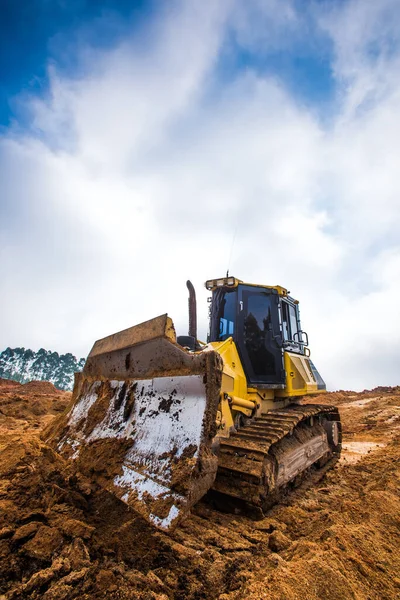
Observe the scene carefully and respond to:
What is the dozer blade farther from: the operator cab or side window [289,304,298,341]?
side window [289,304,298,341]

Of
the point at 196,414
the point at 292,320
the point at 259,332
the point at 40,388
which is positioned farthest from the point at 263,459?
the point at 40,388

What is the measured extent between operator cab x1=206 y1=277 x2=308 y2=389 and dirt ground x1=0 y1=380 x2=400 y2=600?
199cm

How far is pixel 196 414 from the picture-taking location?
2773 millimetres

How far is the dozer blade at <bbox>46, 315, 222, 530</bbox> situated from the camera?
2354 mm

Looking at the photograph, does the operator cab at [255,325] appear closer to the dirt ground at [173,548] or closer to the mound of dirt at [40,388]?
the dirt ground at [173,548]

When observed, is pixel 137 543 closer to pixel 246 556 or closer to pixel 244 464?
pixel 246 556

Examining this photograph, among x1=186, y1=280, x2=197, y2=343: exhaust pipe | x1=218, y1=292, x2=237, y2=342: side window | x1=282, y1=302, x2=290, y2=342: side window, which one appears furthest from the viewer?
x1=282, y1=302, x2=290, y2=342: side window

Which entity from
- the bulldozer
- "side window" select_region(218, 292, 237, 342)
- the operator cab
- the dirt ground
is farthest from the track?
"side window" select_region(218, 292, 237, 342)

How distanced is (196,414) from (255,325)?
266 centimetres

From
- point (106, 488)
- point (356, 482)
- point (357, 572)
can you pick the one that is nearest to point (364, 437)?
point (356, 482)

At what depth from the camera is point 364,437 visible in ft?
29.7

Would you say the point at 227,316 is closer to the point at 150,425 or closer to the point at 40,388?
the point at 150,425

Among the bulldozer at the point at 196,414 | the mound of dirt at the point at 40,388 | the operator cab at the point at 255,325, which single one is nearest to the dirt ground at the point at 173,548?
the bulldozer at the point at 196,414

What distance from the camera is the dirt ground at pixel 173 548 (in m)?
1.82
